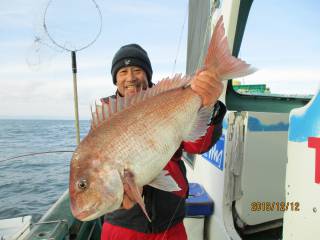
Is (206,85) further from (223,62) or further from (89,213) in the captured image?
(89,213)

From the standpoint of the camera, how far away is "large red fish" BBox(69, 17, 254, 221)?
1.61 meters

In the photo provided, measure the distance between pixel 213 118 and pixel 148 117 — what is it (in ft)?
2.30

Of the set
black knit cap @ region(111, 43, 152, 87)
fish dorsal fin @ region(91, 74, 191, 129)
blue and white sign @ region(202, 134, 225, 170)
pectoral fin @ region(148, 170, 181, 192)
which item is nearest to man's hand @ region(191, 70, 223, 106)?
fish dorsal fin @ region(91, 74, 191, 129)

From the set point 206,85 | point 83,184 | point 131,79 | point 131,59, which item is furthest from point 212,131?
point 83,184

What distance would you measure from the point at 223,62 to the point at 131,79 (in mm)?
946

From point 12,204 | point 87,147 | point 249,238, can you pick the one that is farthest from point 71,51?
point 12,204

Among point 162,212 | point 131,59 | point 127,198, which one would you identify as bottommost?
point 162,212

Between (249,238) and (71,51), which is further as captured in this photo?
(71,51)

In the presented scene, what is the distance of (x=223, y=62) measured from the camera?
6.22ft

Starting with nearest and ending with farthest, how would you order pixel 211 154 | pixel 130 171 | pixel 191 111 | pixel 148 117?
pixel 130 171
pixel 148 117
pixel 191 111
pixel 211 154

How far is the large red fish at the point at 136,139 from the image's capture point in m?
1.61

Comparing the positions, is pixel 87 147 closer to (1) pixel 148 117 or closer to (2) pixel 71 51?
(1) pixel 148 117

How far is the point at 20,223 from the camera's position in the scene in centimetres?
488

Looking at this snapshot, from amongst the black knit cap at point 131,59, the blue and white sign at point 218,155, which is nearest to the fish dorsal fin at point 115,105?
the black knit cap at point 131,59
